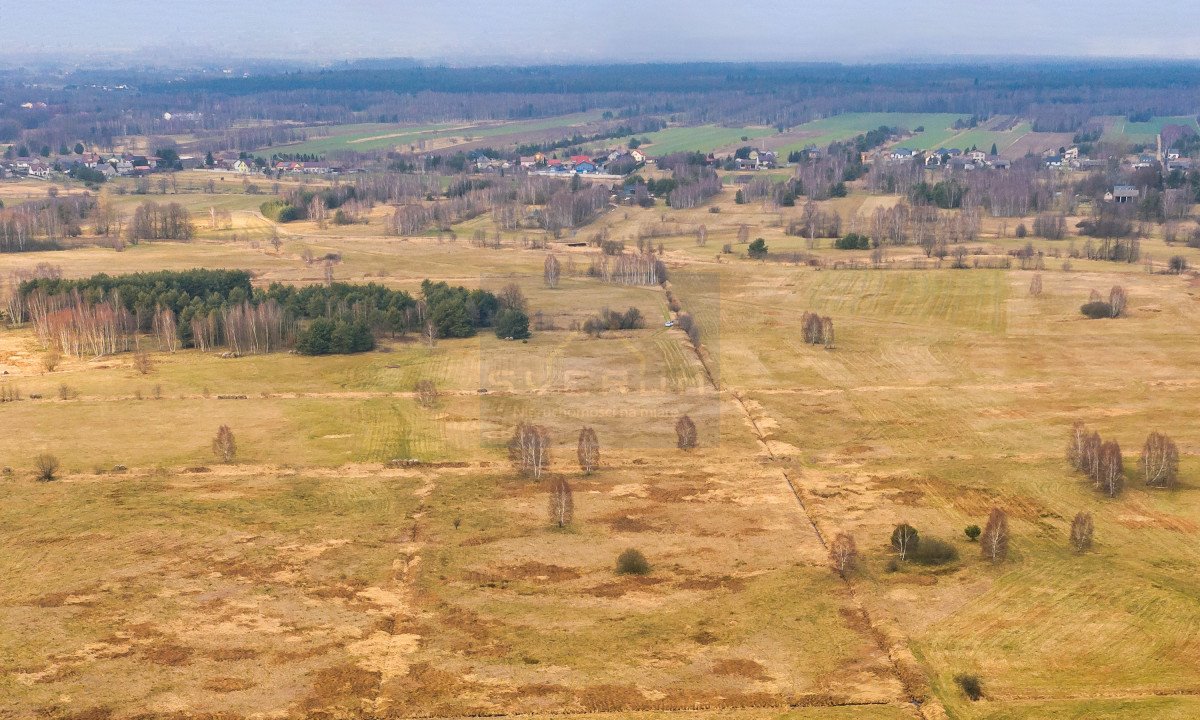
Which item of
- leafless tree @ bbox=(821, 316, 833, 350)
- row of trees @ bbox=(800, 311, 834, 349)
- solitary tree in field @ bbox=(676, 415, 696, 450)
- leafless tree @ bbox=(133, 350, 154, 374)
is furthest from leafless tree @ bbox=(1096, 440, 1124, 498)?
leafless tree @ bbox=(133, 350, 154, 374)

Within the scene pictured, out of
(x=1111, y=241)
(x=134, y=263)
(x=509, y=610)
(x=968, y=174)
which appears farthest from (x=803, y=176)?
(x=509, y=610)

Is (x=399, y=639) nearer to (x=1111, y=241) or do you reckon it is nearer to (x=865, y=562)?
(x=865, y=562)

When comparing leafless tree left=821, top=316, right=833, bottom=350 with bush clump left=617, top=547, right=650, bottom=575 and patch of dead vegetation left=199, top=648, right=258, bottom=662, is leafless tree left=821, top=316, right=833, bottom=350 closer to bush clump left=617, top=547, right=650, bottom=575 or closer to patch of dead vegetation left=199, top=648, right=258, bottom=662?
bush clump left=617, top=547, right=650, bottom=575

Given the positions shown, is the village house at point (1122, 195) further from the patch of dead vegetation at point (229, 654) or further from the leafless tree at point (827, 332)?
the patch of dead vegetation at point (229, 654)

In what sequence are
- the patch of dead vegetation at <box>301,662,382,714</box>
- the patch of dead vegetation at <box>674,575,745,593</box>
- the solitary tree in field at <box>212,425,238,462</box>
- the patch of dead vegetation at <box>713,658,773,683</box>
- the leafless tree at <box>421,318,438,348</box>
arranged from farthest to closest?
the leafless tree at <box>421,318,438,348</box>
the solitary tree in field at <box>212,425,238,462</box>
the patch of dead vegetation at <box>674,575,745,593</box>
the patch of dead vegetation at <box>713,658,773,683</box>
the patch of dead vegetation at <box>301,662,382,714</box>

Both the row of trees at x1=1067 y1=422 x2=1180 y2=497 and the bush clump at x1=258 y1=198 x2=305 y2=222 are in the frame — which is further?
the bush clump at x1=258 y1=198 x2=305 y2=222
